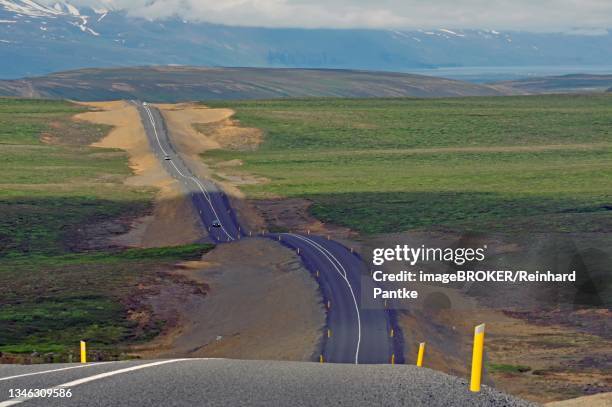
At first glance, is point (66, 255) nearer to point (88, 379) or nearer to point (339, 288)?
point (339, 288)

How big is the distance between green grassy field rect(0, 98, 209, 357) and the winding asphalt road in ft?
30.2

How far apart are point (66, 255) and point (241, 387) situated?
8283cm

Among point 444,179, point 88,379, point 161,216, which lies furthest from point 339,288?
point 444,179

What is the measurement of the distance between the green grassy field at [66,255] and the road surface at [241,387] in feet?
117

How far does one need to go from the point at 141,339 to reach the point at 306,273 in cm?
1799

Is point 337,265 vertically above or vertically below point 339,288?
below

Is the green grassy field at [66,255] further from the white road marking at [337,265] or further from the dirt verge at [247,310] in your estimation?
the white road marking at [337,265]

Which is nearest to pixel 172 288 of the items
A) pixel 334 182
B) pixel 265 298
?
pixel 265 298

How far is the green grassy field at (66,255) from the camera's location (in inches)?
2402

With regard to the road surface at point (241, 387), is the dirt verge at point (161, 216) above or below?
below

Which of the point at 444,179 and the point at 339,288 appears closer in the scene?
the point at 339,288

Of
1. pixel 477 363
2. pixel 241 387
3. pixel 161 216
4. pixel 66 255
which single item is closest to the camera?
pixel 477 363

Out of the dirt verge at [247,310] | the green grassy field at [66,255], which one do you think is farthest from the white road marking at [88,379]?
the green grassy field at [66,255]

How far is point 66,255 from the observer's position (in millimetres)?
93125
